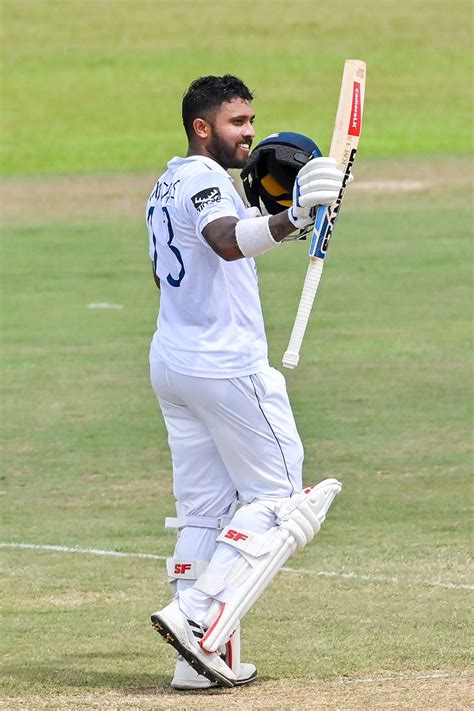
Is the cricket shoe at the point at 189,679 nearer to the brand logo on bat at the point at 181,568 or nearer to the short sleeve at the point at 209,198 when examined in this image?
the brand logo on bat at the point at 181,568

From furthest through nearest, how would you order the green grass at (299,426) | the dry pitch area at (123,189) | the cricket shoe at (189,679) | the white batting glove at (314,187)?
the dry pitch area at (123,189) < the green grass at (299,426) < the cricket shoe at (189,679) < the white batting glove at (314,187)

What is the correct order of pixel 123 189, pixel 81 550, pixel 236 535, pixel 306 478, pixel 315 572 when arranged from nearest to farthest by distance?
pixel 236 535, pixel 315 572, pixel 81 550, pixel 306 478, pixel 123 189

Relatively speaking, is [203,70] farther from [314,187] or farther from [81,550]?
[314,187]

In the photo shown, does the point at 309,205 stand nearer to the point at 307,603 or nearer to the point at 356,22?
the point at 307,603

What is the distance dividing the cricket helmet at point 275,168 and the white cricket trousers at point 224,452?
0.82 metres

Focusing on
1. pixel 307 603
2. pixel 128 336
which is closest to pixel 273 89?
pixel 128 336

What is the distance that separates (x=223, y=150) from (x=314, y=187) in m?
0.68

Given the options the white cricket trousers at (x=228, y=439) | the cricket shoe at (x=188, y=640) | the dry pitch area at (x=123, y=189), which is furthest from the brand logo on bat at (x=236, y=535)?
the dry pitch area at (x=123, y=189)

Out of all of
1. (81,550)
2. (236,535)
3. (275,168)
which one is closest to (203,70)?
(81,550)

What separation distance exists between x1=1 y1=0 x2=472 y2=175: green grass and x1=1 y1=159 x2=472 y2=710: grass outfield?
48.1 ft

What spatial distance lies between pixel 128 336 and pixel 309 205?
33.5 feet

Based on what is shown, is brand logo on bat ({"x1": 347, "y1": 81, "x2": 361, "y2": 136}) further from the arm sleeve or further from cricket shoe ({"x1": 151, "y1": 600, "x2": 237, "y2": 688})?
cricket shoe ({"x1": 151, "y1": 600, "x2": 237, "y2": 688})

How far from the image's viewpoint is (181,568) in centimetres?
Answer: 639

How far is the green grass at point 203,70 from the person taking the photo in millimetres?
36125
